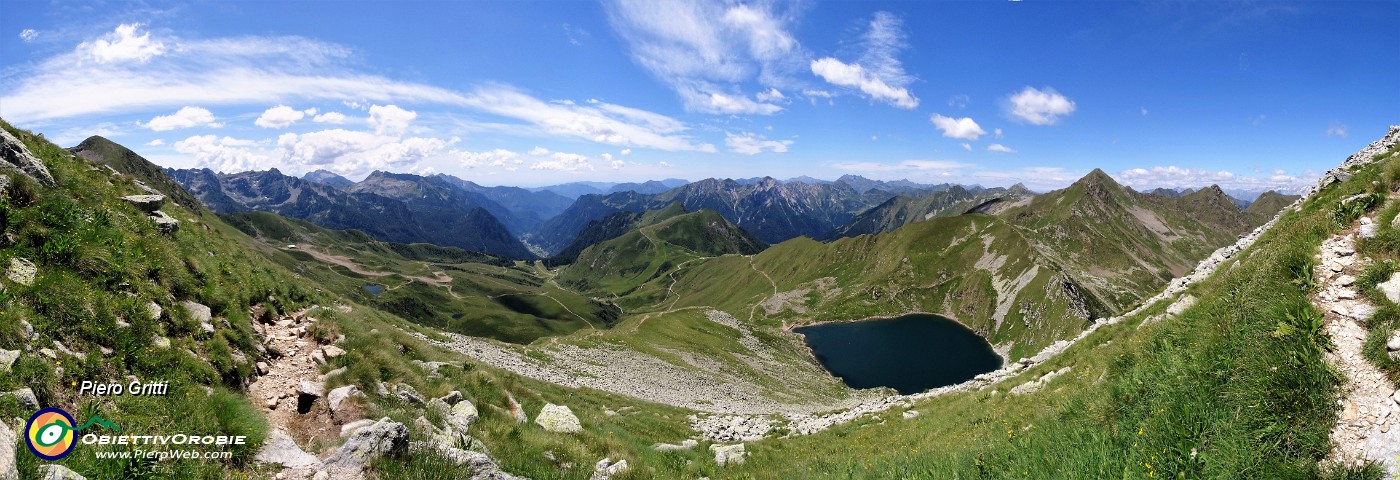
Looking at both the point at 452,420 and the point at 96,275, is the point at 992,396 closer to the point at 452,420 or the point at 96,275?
the point at 452,420

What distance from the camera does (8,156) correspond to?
14.3m

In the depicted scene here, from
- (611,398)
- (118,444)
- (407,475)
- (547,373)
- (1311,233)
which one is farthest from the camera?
(547,373)

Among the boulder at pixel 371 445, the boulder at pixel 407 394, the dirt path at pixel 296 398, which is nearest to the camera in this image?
the boulder at pixel 371 445

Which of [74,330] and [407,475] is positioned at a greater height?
[74,330]

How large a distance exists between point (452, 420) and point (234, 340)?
21.7ft

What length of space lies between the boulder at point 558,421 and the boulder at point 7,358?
11.9 meters

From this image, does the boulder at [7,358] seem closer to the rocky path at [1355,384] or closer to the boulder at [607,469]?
the boulder at [607,469]

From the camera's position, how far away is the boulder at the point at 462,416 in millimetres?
13444

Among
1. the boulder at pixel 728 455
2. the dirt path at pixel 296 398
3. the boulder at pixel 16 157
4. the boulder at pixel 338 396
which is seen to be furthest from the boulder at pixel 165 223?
the boulder at pixel 728 455

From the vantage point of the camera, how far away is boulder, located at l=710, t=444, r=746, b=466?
60.5 ft

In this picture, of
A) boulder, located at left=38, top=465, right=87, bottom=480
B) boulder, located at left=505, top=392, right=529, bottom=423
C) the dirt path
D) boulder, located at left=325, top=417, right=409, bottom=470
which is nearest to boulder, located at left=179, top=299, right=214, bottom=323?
the dirt path

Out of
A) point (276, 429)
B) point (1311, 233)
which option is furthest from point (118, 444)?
point (1311, 233)

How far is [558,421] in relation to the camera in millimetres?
18297

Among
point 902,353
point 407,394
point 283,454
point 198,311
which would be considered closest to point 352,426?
point 283,454
